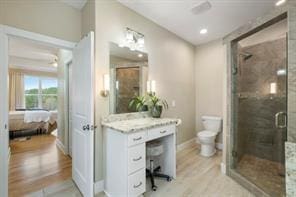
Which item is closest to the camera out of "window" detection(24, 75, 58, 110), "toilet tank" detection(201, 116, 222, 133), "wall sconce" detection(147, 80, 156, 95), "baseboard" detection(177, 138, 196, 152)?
"wall sconce" detection(147, 80, 156, 95)

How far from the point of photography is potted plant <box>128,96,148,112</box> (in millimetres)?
2774

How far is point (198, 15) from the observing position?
2.92 m

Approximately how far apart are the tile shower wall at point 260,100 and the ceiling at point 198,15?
648mm

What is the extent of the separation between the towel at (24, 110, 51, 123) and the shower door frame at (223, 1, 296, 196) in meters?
5.54

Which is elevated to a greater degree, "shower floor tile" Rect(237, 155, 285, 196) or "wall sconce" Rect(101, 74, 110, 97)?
"wall sconce" Rect(101, 74, 110, 97)

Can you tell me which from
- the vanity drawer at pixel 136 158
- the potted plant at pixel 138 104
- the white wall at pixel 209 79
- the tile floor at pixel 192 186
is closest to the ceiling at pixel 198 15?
the white wall at pixel 209 79

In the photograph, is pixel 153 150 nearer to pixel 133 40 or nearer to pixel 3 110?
pixel 133 40

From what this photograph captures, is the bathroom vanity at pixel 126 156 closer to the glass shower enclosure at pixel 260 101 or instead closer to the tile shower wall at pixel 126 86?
the tile shower wall at pixel 126 86

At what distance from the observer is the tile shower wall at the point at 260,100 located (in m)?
3.07

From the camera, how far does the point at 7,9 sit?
1956mm

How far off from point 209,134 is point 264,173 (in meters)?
1.13

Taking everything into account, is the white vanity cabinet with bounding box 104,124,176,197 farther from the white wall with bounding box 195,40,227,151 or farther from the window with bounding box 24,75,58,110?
the window with bounding box 24,75,58,110

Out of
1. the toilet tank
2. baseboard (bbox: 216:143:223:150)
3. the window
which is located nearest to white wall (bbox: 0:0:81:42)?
the toilet tank

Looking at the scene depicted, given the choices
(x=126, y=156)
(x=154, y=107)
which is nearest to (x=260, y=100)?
(x=154, y=107)
